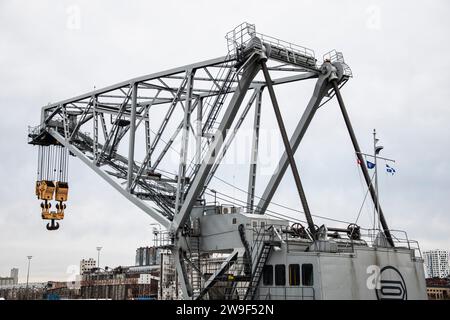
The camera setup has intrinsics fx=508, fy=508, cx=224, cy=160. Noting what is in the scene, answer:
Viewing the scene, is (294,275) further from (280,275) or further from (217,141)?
(217,141)

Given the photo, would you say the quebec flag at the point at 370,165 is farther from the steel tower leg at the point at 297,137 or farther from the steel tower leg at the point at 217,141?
the steel tower leg at the point at 217,141

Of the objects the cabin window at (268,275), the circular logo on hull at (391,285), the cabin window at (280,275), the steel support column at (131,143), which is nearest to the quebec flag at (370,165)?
the circular logo on hull at (391,285)

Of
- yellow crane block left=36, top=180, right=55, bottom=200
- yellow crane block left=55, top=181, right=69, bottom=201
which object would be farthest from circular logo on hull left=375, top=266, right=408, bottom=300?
yellow crane block left=36, top=180, right=55, bottom=200

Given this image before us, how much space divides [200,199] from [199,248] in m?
4.28

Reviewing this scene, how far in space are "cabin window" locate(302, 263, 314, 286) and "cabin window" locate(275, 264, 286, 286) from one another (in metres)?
1.24

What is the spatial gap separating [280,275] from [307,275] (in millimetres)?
1693

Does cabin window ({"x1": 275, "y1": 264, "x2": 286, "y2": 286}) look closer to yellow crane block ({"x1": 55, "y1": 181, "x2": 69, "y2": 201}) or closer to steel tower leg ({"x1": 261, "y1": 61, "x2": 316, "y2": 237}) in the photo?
steel tower leg ({"x1": 261, "y1": 61, "x2": 316, "y2": 237})

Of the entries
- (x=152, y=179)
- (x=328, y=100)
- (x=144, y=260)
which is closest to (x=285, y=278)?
(x=328, y=100)

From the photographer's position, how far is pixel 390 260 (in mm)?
26828

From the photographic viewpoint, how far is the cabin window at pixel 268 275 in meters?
26.7

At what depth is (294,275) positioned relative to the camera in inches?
1008

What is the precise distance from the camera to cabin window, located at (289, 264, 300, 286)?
25.5 m

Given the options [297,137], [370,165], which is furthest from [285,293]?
[297,137]
